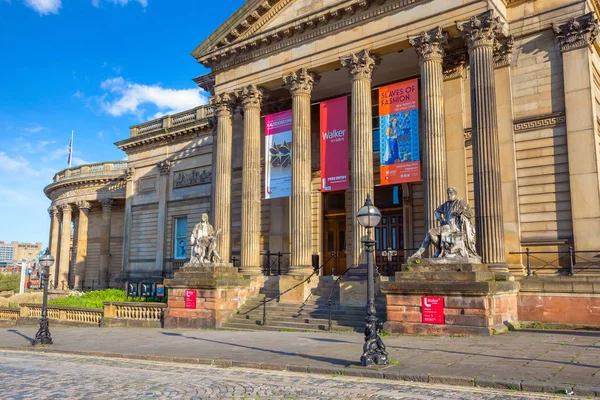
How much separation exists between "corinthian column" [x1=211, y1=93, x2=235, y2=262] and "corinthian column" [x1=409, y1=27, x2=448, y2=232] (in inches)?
395

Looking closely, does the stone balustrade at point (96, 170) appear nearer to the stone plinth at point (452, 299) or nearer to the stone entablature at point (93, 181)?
the stone entablature at point (93, 181)

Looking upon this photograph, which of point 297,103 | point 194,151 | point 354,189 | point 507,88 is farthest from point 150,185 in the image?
point 507,88

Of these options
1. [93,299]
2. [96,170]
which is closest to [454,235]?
[93,299]

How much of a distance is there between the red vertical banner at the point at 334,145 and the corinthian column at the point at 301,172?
2.54 ft

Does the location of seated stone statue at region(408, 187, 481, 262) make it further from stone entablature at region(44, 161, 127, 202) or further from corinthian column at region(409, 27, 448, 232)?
stone entablature at region(44, 161, 127, 202)

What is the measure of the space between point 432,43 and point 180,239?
2330 cm

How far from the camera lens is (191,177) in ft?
121

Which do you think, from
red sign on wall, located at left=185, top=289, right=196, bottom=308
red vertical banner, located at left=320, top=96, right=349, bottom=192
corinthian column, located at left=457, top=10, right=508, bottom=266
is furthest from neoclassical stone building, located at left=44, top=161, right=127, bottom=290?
corinthian column, located at left=457, top=10, right=508, bottom=266

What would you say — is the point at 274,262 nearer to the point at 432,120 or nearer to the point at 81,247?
the point at 432,120

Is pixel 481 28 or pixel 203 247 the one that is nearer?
pixel 481 28

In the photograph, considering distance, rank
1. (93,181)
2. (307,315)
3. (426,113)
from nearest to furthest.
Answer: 1. (307,315)
2. (426,113)
3. (93,181)

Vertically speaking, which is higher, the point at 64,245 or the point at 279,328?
the point at 64,245

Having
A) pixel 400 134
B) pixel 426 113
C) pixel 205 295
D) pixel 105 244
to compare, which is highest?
pixel 426 113

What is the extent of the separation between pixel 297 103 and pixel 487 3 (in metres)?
8.60
